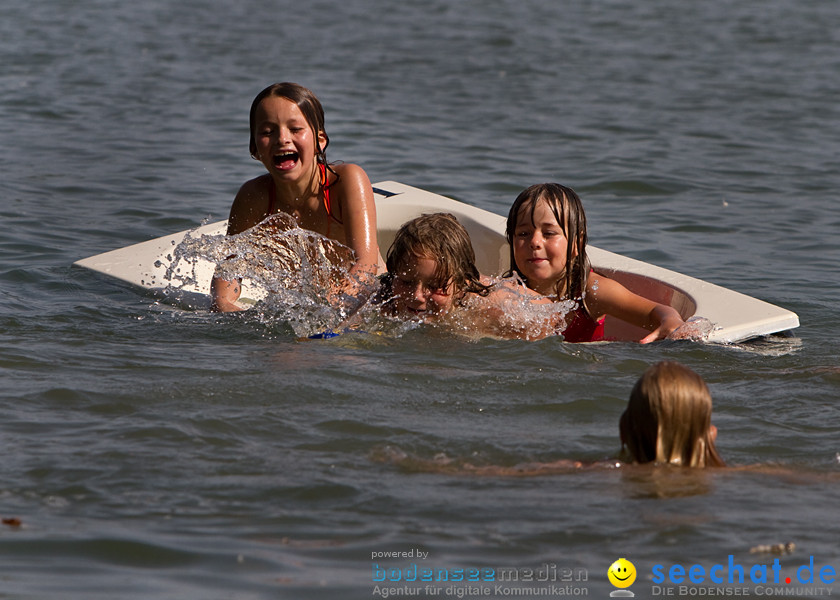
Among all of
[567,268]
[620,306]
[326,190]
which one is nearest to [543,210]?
[567,268]

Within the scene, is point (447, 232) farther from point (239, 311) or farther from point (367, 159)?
point (367, 159)

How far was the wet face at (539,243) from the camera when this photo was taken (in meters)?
4.86

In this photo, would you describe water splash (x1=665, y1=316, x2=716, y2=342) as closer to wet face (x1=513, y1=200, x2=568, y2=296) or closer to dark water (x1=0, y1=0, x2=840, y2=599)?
dark water (x1=0, y1=0, x2=840, y2=599)

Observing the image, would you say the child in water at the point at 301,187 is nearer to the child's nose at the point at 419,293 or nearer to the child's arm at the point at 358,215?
the child's arm at the point at 358,215

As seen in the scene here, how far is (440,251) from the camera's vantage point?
4699 mm

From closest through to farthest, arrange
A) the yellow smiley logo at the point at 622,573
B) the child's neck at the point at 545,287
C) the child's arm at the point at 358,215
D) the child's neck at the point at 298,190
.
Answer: the yellow smiley logo at the point at 622,573 → the child's neck at the point at 545,287 → the child's arm at the point at 358,215 → the child's neck at the point at 298,190

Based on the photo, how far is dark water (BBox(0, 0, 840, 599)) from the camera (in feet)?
9.91

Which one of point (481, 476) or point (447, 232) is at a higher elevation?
point (447, 232)

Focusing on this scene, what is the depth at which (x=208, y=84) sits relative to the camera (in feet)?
41.4

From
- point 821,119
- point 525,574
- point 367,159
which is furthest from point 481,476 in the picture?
point 821,119

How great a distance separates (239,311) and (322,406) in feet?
4.55

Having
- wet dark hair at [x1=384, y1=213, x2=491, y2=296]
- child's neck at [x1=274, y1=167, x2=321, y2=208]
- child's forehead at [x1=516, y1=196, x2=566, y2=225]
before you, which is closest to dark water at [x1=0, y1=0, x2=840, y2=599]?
wet dark hair at [x1=384, y1=213, x2=491, y2=296]

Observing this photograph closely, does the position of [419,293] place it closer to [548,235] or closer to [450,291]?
[450,291]

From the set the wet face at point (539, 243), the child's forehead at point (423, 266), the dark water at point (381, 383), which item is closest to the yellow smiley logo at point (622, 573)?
the dark water at point (381, 383)
